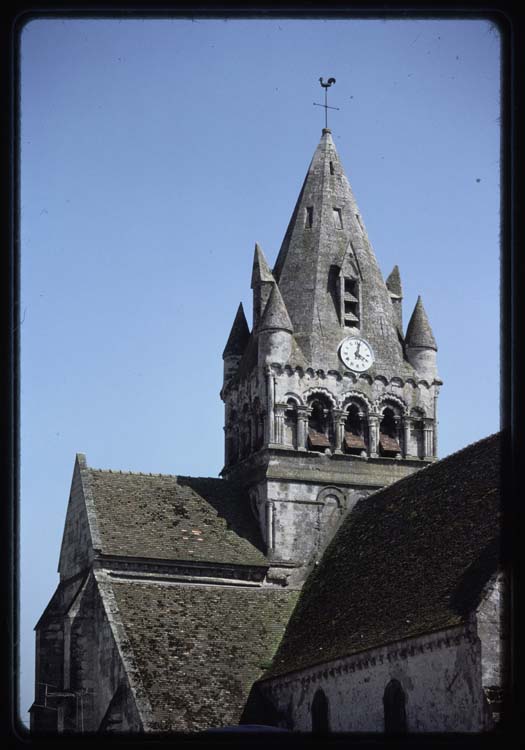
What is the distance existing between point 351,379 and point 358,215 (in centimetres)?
702

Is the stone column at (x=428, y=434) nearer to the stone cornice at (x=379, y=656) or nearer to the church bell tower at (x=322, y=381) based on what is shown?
the church bell tower at (x=322, y=381)

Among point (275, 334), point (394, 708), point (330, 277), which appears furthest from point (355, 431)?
point (394, 708)

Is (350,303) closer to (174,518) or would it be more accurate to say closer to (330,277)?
(330,277)

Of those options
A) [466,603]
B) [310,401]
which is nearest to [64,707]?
[310,401]

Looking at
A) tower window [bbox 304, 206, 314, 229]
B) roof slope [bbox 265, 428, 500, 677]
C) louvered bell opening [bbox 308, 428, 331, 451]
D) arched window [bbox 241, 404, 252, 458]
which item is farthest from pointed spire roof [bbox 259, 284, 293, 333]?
roof slope [bbox 265, 428, 500, 677]

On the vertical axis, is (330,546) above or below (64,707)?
above

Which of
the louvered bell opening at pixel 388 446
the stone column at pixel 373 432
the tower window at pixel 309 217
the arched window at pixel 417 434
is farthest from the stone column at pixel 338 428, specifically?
the tower window at pixel 309 217

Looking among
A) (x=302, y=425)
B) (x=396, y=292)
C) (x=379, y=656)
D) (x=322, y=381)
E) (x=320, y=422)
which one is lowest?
(x=379, y=656)

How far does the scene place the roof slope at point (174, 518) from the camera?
45750 mm

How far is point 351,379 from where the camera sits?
1945 inches

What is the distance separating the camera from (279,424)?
48000 mm

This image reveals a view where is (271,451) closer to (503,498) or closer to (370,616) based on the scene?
(370,616)

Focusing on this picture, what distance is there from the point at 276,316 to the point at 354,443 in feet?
17.2

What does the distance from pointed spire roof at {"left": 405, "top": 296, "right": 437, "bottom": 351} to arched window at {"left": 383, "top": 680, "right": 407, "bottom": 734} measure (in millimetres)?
18150
